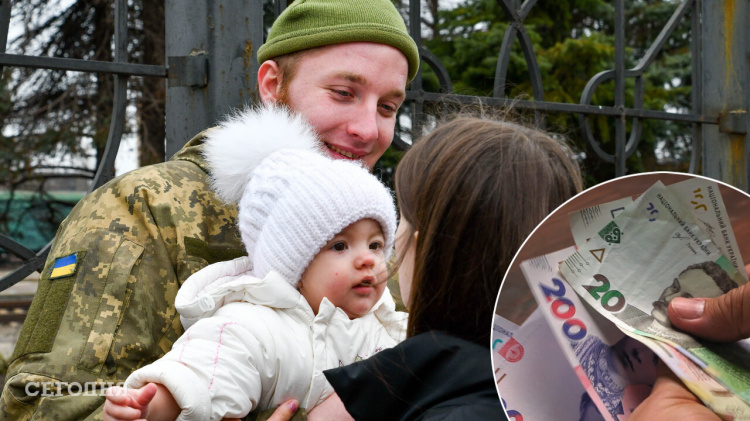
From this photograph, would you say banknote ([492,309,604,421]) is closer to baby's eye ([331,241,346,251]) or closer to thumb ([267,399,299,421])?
thumb ([267,399,299,421])

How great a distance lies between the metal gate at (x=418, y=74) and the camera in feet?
7.35

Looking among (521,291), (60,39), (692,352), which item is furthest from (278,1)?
(60,39)

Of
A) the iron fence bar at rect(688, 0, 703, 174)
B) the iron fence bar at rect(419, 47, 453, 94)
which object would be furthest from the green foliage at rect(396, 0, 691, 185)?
the iron fence bar at rect(419, 47, 453, 94)

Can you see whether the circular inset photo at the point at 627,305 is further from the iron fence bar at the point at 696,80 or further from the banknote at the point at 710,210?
the iron fence bar at the point at 696,80

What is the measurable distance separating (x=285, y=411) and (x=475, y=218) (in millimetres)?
603

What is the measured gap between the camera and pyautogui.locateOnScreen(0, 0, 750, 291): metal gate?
7.35ft

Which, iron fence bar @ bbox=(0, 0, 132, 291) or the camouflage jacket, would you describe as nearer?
the camouflage jacket

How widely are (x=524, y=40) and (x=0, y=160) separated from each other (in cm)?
732

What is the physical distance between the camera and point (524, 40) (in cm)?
306

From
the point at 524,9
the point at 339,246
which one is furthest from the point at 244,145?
the point at 524,9

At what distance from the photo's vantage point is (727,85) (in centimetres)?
→ 362

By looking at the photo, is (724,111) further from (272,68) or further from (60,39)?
(60,39)

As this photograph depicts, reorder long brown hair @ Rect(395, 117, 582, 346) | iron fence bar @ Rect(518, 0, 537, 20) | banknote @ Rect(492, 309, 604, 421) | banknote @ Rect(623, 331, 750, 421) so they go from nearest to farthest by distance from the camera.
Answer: banknote @ Rect(623, 331, 750, 421), banknote @ Rect(492, 309, 604, 421), long brown hair @ Rect(395, 117, 582, 346), iron fence bar @ Rect(518, 0, 537, 20)

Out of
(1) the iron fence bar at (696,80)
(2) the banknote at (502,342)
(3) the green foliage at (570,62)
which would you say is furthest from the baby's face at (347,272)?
(3) the green foliage at (570,62)
